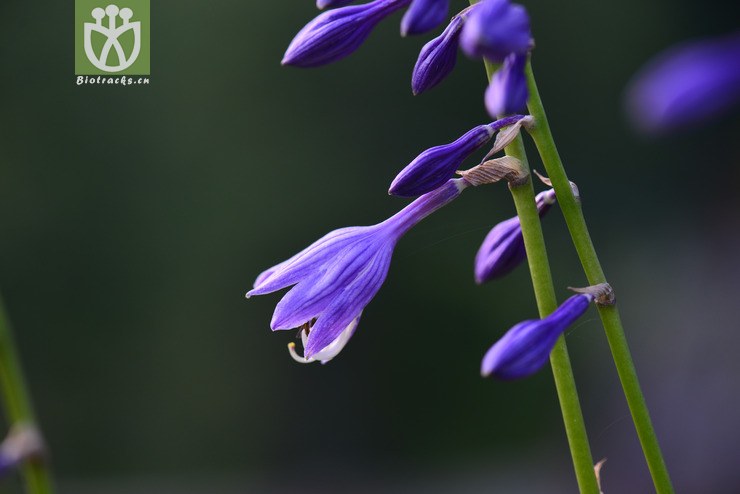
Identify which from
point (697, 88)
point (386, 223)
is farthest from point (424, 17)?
point (697, 88)

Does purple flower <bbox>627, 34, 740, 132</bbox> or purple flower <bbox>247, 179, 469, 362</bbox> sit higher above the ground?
purple flower <bbox>627, 34, 740, 132</bbox>

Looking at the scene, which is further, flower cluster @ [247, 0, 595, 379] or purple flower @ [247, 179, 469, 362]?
purple flower @ [247, 179, 469, 362]

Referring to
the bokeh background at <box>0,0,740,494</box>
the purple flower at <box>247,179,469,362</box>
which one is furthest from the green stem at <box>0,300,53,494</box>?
the bokeh background at <box>0,0,740,494</box>

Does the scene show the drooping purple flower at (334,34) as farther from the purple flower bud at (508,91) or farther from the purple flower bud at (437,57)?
the purple flower bud at (508,91)

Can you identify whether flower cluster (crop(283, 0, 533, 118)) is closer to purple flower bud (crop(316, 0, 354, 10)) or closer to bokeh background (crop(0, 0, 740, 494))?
purple flower bud (crop(316, 0, 354, 10))

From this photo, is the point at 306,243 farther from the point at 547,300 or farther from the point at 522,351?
the point at 522,351

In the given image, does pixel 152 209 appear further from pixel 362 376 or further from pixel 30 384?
pixel 362 376

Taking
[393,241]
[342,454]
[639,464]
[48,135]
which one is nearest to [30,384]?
[48,135]
